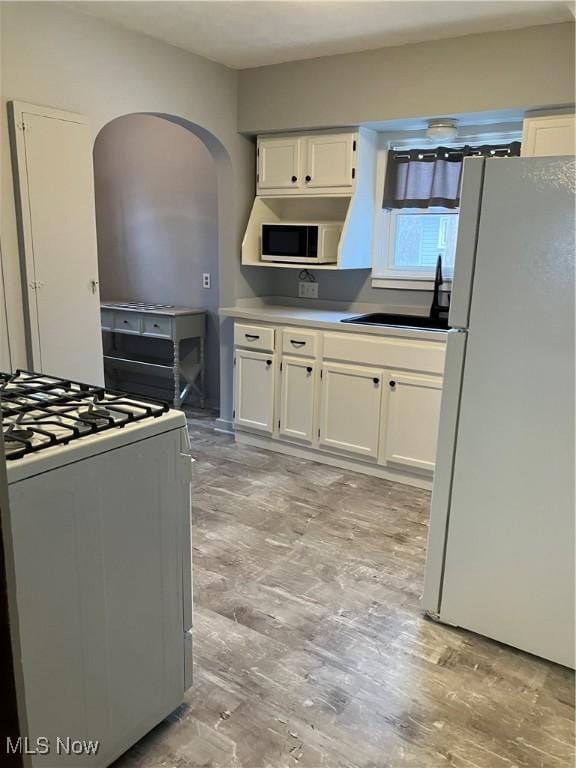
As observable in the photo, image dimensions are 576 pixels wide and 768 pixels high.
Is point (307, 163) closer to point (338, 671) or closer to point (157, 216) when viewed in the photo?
point (157, 216)

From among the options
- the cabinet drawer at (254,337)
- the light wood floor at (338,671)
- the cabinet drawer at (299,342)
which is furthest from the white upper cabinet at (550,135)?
the light wood floor at (338,671)

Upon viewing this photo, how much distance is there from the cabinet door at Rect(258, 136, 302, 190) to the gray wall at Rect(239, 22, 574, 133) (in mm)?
94

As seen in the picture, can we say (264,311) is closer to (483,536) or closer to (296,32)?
(296,32)

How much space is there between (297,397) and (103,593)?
8.06ft

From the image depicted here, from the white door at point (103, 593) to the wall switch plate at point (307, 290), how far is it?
2.90 meters

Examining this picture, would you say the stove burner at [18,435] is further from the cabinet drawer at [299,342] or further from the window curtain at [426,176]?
the window curtain at [426,176]

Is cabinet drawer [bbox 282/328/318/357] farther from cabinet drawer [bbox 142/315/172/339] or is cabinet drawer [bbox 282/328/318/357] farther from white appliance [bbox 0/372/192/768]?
white appliance [bbox 0/372/192/768]

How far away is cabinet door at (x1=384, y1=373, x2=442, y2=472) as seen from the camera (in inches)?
132

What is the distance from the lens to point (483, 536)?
213cm

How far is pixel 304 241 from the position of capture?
3.89 m

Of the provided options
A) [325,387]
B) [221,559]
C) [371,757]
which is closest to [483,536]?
[371,757]

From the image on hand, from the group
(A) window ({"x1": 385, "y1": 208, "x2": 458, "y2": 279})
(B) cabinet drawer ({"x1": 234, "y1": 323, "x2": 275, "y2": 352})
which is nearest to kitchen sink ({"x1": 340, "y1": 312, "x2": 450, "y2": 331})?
(A) window ({"x1": 385, "y1": 208, "x2": 458, "y2": 279})

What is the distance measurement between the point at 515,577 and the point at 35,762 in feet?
5.14

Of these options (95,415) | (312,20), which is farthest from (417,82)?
(95,415)
